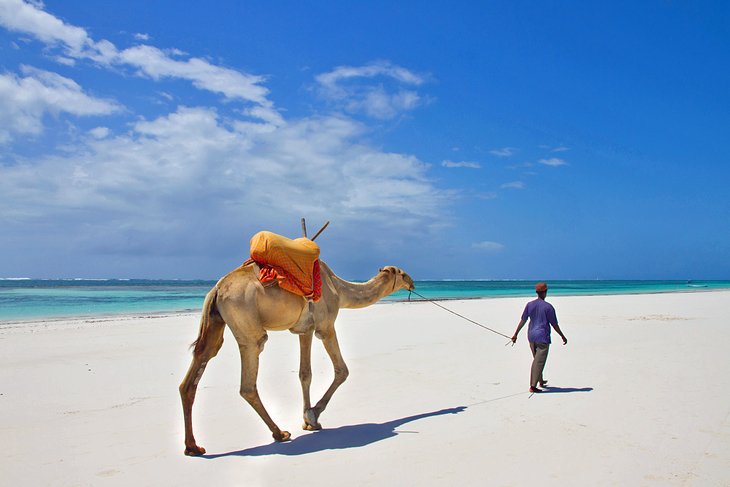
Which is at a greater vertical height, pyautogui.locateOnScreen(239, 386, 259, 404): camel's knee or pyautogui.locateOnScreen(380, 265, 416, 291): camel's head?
pyautogui.locateOnScreen(380, 265, 416, 291): camel's head

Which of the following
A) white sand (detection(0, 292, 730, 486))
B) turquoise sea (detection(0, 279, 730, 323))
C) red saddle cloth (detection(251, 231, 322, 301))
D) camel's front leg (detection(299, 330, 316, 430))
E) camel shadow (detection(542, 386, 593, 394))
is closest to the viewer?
white sand (detection(0, 292, 730, 486))

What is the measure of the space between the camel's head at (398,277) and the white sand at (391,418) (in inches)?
68.3

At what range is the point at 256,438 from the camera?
21.2 feet

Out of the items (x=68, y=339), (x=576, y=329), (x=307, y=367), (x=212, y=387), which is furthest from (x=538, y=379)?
(x=68, y=339)

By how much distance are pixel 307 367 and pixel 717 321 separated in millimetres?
17485

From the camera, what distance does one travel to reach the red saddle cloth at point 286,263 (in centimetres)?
639

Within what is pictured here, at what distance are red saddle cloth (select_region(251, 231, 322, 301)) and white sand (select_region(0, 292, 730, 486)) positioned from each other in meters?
1.79

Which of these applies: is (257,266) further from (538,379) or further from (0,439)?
(538,379)

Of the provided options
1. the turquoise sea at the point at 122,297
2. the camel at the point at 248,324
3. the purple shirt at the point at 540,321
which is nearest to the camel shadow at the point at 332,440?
the camel at the point at 248,324

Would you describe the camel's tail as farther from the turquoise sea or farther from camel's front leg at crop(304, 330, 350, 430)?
the turquoise sea

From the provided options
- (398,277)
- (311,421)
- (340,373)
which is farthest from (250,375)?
(398,277)

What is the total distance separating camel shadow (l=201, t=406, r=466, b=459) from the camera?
5.91 meters

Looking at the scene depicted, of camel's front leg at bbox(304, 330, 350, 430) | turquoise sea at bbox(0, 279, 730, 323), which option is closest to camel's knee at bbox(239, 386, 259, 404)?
camel's front leg at bbox(304, 330, 350, 430)

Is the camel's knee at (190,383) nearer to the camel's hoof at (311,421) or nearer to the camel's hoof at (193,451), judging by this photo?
the camel's hoof at (193,451)
